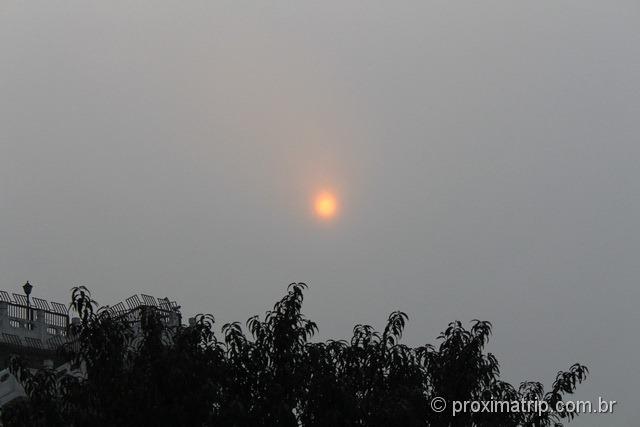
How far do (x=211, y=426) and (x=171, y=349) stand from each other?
86.1 inches

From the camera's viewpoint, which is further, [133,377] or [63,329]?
[63,329]

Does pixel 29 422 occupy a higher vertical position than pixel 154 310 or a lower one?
lower

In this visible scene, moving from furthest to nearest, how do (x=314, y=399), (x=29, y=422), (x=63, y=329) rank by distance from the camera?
(x=63, y=329)
(x=314, y=399)
(x=29, y=422)

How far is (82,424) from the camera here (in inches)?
1147

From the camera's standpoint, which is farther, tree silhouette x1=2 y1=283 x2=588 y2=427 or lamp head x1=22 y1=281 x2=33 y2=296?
lamp head x1=22 y1=281 x2=33 y2=296

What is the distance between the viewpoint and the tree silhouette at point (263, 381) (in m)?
29.5

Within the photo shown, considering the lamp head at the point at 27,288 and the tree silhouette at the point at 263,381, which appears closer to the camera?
the tree silhouette at the point at 263,381

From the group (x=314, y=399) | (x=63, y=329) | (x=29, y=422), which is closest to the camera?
(x=29, y=422)

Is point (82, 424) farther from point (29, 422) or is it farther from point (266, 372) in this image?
point (266, 372)

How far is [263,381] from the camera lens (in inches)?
1219

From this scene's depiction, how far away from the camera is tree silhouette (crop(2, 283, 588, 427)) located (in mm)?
29453

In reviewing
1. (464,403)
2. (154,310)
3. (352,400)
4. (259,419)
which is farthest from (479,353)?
(154,310)

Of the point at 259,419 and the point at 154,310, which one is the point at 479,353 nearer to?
the point at 259,419

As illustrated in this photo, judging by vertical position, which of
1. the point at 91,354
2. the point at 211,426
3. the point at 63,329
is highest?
the point at 63,329
